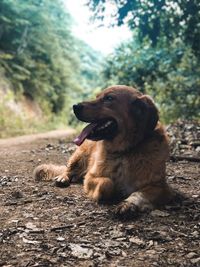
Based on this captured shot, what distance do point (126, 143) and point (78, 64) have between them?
24.2 m

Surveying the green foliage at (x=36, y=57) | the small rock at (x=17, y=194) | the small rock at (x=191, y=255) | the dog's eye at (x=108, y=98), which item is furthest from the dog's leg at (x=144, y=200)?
the green foliage at (x=36, y=57)

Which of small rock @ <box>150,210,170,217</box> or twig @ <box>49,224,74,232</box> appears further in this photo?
small rock @ <box>150,210,170,217</box>

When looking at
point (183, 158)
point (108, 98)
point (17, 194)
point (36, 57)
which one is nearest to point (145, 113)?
point (108, 98)

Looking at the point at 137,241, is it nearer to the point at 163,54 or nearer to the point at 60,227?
the point at 60,227

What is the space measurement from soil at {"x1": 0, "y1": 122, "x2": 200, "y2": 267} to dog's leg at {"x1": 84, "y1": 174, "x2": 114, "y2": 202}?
0.09 meters

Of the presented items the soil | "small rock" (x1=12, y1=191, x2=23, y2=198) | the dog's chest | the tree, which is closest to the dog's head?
the dog's chest

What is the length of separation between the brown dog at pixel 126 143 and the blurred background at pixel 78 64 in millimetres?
5273

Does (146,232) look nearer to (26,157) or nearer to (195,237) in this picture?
(195,237)

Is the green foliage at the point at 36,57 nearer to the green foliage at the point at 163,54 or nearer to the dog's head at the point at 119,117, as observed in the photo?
the green foliage at the point at 163,54

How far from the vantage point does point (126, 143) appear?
4113 mm

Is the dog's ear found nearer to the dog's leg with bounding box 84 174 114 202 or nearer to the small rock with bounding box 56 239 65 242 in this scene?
the dog's leg with bounding box 84 174 114 202

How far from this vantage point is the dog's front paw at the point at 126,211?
3.48 meters

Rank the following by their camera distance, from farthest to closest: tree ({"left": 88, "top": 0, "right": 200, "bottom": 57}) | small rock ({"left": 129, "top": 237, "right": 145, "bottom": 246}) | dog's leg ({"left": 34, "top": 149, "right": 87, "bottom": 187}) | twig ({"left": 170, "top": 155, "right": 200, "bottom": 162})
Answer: tree ({"left": 88, "top": 0, "right": 200, "bottom": 57}) < twig ({"left": 170, "top": 155, "right": 200, "bottom": 162}) < dog's leg ({"left": 34, "top": 149, "right": 87, "bottom": 187}) < small rock ({"left": 129, "top": 237, "right": 145, "bottom": 246})

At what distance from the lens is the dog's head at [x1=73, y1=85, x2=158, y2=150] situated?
4.06m
